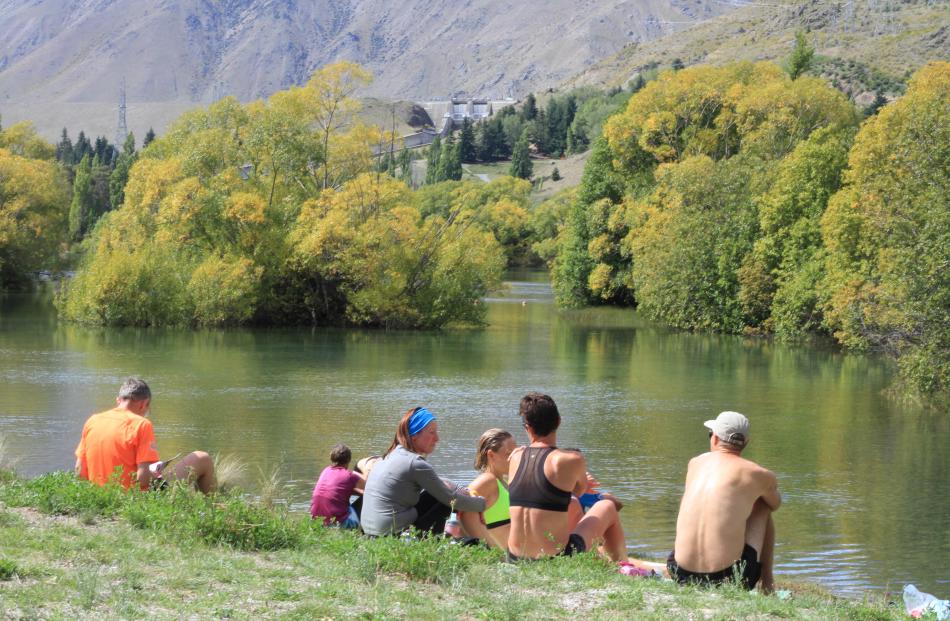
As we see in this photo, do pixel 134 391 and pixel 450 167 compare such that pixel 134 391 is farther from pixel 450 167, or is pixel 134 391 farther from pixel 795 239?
pixel 450 167

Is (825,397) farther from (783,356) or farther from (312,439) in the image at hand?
(312,439)

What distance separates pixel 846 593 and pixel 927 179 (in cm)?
2244

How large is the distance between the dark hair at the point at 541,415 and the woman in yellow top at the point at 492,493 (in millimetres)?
1231

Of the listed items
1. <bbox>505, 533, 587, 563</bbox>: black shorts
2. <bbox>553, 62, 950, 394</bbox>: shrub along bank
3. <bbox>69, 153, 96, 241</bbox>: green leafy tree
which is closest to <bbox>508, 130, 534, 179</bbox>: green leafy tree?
<bbox>69, 153, 96, 241</bbox>: green leafy tree

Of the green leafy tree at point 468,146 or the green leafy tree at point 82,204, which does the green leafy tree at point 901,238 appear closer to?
the green leafy tree at point 82,204

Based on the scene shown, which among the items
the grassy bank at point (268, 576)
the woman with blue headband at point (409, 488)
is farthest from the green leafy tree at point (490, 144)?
the grassy bank at point (268, 576)

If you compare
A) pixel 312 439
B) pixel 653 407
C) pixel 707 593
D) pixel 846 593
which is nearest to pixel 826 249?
pixel 653 407

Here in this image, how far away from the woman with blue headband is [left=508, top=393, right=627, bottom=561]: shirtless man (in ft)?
2.25

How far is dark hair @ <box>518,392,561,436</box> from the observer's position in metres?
8.70

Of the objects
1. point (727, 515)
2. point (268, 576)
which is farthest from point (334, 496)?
point (727, 515)

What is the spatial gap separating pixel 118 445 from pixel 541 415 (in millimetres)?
4034

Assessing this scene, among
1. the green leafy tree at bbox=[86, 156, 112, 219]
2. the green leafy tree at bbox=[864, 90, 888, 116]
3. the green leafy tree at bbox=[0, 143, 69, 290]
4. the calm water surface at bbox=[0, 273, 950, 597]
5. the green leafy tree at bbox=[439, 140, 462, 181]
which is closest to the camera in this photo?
the calm water surface at bbox=[0, 273, 950, 597]

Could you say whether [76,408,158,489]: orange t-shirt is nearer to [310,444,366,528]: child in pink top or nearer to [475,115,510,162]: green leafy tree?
[310,444,366,528]: child in pink top

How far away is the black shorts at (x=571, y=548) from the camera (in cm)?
886
